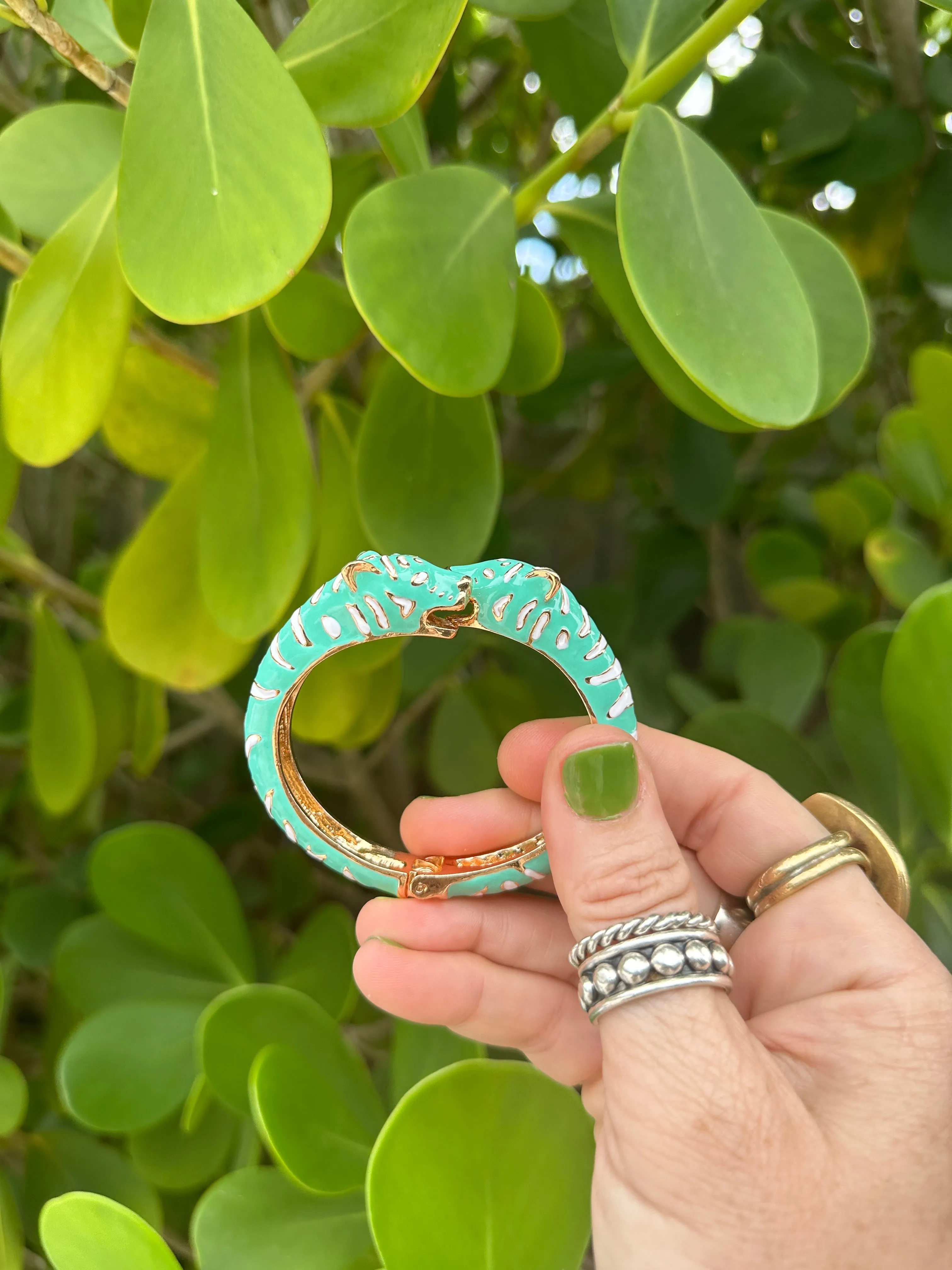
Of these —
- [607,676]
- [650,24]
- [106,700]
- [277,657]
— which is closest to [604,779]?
[607,676]

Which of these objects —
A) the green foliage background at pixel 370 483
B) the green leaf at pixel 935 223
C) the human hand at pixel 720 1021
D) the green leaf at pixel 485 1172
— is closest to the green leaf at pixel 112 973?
the green foliage background at pixel 370 483

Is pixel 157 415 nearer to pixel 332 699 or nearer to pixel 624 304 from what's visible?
pixel 332 699

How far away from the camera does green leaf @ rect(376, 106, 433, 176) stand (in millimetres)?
487

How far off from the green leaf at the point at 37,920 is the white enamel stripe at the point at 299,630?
1.54ft

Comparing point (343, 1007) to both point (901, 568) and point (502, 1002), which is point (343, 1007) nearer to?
point (502, 1002)

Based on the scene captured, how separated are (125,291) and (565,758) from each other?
1.09 feet

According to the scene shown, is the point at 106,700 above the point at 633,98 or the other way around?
the other way around

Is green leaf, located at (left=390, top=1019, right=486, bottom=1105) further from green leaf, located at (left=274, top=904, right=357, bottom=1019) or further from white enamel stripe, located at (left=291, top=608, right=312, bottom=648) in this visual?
white enamel stripe, located at (left=291, top=608, right=312, bottom=648)

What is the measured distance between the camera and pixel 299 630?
491 mm

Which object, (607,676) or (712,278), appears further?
(607,676)

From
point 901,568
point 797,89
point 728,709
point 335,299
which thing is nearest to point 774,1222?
point 728,709

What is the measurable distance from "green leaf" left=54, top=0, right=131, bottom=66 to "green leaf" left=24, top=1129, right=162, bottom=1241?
73 cm

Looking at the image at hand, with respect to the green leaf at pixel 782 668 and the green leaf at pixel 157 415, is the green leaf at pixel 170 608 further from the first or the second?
the green leaf at pixel 782 668

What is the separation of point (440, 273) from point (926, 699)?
1.13 feet
